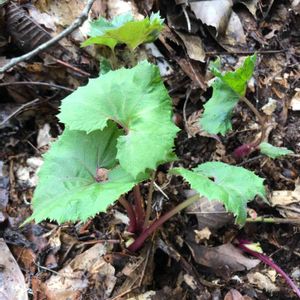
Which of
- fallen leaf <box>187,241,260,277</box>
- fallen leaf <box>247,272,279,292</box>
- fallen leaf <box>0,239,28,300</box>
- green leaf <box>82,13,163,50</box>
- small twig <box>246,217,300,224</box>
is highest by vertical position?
green leaf <box>82,13,163,50</box>

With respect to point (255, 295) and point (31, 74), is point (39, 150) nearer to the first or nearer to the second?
point (31, 74)

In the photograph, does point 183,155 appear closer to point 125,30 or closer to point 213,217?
point 213,217

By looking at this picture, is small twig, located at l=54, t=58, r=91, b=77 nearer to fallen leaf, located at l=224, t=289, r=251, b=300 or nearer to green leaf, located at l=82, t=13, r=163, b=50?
green leaf, located at l=82, t=13, r=163, b=50

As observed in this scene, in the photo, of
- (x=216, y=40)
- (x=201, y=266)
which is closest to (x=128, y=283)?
(x=201, y=266)

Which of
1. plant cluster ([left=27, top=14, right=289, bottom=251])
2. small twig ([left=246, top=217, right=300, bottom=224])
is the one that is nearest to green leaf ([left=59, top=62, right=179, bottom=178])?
plant cluster ([left=27, top=14, right=289, bottom=251])

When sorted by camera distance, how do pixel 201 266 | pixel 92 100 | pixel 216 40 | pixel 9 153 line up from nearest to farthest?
1. pixel 92 100
2. pixel 201 266
3. pixel 9 153
4. pixel 216 40

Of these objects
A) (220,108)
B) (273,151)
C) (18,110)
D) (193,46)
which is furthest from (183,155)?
(18,110)

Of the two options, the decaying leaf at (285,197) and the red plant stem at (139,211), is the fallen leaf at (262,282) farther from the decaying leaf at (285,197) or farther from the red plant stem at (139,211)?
the red plant stem at (139,211)
